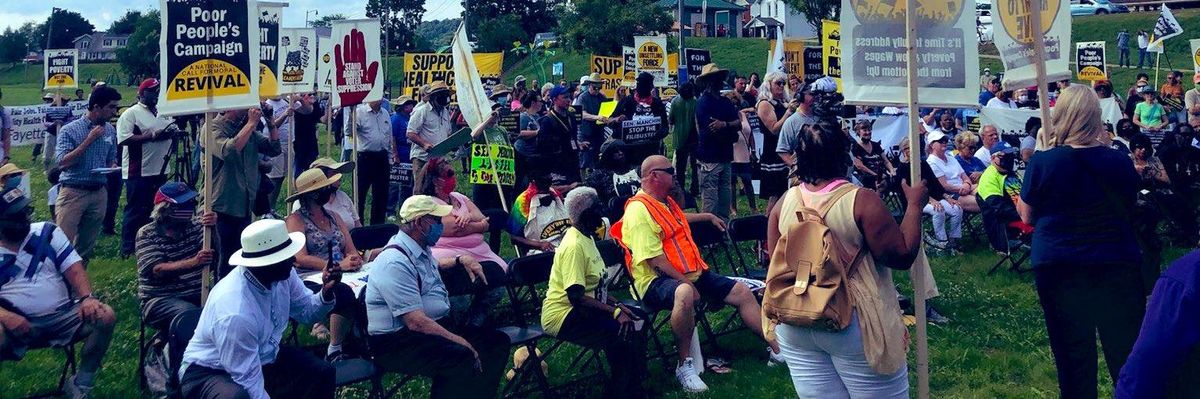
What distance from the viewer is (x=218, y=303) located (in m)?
5.33

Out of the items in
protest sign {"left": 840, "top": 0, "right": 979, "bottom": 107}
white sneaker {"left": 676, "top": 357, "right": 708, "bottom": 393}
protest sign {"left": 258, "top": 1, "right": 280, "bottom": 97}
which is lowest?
white sneaker {"left": 676, "top": 357, "right": 708, "bottom": 393}

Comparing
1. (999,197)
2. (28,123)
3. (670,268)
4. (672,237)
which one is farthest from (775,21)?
(670,268)

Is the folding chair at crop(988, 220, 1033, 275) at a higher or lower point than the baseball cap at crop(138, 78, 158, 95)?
lower

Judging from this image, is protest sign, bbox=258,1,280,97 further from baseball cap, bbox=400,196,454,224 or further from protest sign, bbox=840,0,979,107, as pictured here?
protest sign, bbox=840,0,979,107

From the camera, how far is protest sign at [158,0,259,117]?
6.75 m

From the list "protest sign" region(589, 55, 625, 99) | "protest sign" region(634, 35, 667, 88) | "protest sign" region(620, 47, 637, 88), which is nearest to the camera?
"protest sign" region(589, 55, 625, 99)

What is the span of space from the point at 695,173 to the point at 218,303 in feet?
34.8

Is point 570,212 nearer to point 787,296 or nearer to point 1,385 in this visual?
point 787,296

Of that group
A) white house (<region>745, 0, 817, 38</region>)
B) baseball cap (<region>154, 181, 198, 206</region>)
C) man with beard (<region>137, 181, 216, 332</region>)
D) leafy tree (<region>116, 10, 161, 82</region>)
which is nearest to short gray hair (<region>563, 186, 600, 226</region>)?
man with beard (<region>137, 181, 216, 332</region>)

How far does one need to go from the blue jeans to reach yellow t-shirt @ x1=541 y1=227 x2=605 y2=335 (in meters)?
2.49

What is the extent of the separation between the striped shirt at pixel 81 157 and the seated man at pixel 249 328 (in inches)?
227

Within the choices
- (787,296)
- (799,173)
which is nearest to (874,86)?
(799,173)

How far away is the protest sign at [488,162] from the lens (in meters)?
10.9

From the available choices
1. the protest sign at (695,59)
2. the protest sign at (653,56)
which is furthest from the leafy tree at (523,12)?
the protest sign at (695,59)
